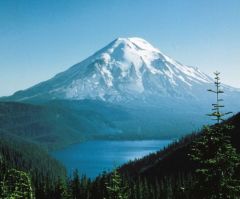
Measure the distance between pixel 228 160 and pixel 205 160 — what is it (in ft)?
3.42

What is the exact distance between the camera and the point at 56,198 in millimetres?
128750

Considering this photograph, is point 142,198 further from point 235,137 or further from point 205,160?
point 205,160

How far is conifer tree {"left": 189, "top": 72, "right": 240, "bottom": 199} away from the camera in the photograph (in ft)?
66.6

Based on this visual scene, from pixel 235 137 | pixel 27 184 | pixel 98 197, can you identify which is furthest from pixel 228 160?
pixel 235 137

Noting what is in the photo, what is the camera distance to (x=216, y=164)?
67.4ft

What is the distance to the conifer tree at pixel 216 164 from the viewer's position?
66.6ft

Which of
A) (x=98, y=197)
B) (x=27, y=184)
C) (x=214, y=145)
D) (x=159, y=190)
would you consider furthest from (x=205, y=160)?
(x=159, y=190)

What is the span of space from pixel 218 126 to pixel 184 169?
6653 inches

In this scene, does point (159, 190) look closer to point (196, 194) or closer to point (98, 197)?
point (98, 197)

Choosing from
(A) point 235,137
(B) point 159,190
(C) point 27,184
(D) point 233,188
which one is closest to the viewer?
(D) point 233,188

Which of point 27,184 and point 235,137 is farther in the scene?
point 235,137

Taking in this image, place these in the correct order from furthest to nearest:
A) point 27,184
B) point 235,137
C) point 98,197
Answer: point 235,137
point 98,197
point 27,184

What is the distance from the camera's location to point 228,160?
20.3m

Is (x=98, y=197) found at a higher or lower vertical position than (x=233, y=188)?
lower
